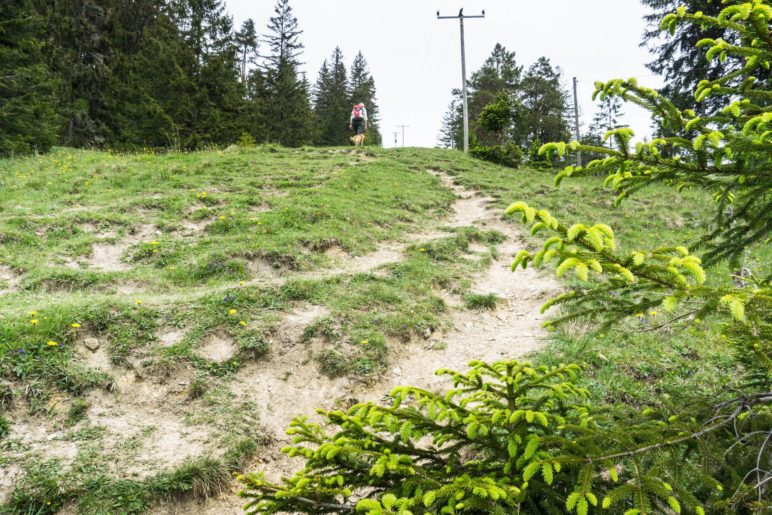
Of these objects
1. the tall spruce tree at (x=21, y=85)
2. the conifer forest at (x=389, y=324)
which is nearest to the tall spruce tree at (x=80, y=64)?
the conifer forest at (x=389, y=324)

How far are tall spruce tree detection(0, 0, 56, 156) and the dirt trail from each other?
14758 mm

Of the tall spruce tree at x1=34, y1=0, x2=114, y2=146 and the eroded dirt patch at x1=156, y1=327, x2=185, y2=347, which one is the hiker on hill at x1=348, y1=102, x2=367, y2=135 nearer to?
the tall spruce tree at x1=34, y1=0, x2=114, y2=146

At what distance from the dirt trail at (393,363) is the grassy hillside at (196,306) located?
161 mm

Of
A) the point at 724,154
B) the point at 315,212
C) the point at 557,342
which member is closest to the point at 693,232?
the point at 557,342

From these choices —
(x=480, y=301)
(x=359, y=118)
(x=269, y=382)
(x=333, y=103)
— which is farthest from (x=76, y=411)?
(x=333, y=103)

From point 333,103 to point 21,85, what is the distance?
38583 millimetres

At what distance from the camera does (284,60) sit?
39062mm

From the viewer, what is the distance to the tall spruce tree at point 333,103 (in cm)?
4500

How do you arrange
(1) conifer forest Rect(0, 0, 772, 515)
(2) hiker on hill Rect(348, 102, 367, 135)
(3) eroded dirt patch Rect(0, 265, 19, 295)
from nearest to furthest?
(1) conifer forest Rect(0, 0, 772, 515)
(3) eroded dirt patch Rect(0, 265, 19, 295)
(2) hiker on hill Rect(348, 102, 367, 135)

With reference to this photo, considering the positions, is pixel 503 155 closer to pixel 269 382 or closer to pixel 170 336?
pixel 269 382

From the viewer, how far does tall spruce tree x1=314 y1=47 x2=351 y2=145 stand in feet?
148

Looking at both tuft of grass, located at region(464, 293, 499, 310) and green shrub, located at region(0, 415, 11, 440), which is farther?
tuft of grass, located at region(464, 293, 499, 310)

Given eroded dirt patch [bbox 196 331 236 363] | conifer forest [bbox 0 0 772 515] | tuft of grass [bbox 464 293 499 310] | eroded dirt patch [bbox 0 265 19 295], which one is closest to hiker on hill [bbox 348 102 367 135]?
conifer forest [bbox 0 0 772 515]

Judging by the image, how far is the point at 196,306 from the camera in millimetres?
5574
